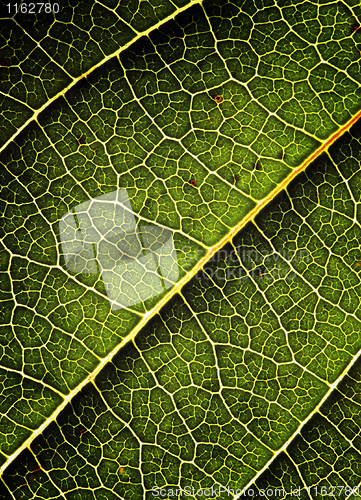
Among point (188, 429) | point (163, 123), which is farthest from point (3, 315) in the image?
point (163, 123)

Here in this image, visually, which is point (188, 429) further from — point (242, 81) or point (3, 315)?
point (242, 81)

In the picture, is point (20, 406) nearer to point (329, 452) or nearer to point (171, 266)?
point (171, 266)

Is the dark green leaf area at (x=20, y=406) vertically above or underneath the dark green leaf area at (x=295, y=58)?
underneath

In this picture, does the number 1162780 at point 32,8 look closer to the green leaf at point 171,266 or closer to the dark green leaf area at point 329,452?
the green leaf at point 171,266

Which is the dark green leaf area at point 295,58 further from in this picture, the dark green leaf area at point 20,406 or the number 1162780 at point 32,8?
the dark green leaf area at point 20,406

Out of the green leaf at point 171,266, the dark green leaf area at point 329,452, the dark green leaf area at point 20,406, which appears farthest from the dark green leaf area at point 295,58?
the dark green leaf area at point 20,406

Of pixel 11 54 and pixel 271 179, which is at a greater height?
pixel 271 179

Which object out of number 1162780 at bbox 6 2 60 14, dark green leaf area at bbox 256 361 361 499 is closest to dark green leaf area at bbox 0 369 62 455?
dark green leaf area at bbox 256 361 361 499

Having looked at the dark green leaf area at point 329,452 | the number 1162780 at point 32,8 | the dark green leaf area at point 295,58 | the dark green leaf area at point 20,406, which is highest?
the dark green leaf area at point 295,58
